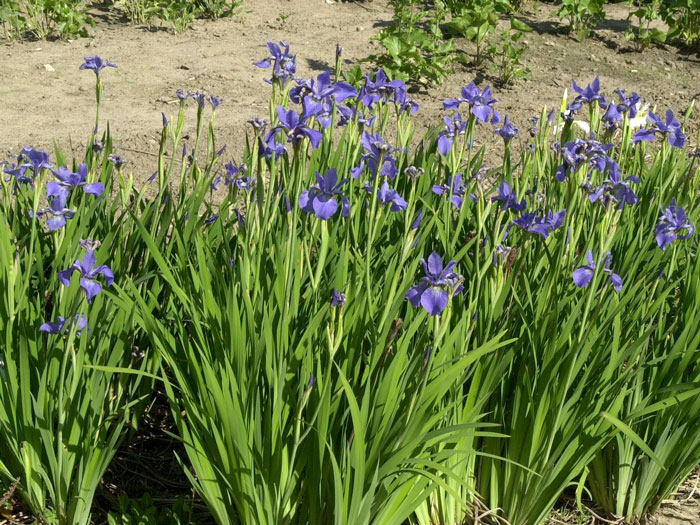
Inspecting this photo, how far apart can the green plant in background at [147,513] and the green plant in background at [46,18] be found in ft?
17.2

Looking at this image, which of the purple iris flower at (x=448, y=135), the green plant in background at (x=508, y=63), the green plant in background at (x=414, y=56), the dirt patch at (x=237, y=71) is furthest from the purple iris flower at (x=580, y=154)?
the green plant in background at (x=508, y=63)

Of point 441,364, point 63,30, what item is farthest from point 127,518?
point 63,30

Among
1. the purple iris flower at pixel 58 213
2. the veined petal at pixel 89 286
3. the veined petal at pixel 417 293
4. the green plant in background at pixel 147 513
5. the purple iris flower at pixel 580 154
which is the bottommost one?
the green plant in background at pixel 147 513

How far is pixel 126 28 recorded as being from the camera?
6672 millimetres

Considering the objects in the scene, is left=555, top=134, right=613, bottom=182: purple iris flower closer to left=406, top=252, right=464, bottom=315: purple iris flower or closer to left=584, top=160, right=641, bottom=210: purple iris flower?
left=584, top=160, right=641, bottom=210: purple iris flower

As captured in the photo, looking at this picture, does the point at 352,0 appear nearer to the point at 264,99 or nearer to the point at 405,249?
the point at 264,99

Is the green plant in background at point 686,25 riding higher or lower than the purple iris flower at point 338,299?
higher

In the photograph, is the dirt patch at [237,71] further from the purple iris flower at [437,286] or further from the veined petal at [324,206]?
the purple iris flower at [437,286]

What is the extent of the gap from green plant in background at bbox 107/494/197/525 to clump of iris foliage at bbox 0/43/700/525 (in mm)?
79

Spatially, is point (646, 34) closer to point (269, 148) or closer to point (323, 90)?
point (323, 90)

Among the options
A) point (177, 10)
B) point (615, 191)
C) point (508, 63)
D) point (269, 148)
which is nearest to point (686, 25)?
point (508, 63)

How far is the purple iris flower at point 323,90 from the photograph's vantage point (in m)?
1.81

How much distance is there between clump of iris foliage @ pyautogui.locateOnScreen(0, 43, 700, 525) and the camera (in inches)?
61.1

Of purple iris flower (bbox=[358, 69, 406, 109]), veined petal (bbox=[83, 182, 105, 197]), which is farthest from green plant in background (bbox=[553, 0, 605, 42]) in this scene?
veined petal (bbox=[83, 182, 105, 197])
